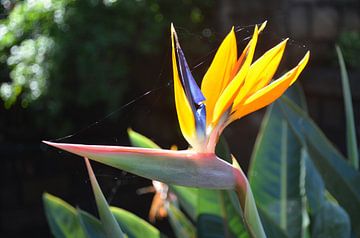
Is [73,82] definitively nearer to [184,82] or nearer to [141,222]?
[141,222]

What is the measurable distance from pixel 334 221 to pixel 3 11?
1.53 m

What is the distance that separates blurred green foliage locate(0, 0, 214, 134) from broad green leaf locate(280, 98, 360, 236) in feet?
2.92

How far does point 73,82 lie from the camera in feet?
7.54

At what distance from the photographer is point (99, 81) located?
220 centimetres

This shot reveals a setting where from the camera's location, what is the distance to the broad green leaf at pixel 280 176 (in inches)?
35.7

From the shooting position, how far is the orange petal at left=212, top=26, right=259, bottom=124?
48 cm

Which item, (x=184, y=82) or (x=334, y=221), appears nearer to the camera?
(x=184, y=82)

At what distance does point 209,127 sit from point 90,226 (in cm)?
33

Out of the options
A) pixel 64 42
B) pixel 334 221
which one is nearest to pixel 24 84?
pixel 64 42

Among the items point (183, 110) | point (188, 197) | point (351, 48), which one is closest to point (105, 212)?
point (183, 110)

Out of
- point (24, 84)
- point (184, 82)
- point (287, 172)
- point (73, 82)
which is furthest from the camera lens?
point (73, 82)

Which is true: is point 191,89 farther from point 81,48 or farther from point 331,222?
point 81,48

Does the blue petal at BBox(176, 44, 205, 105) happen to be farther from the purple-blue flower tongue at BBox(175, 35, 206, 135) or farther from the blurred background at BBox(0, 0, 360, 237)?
the blurred background at BBox(0, 0, 360, 237)

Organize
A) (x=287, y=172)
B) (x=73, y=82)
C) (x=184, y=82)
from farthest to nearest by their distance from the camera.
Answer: (x=73, y=82) → (x=287, y=172) → (x=184, y=82)
